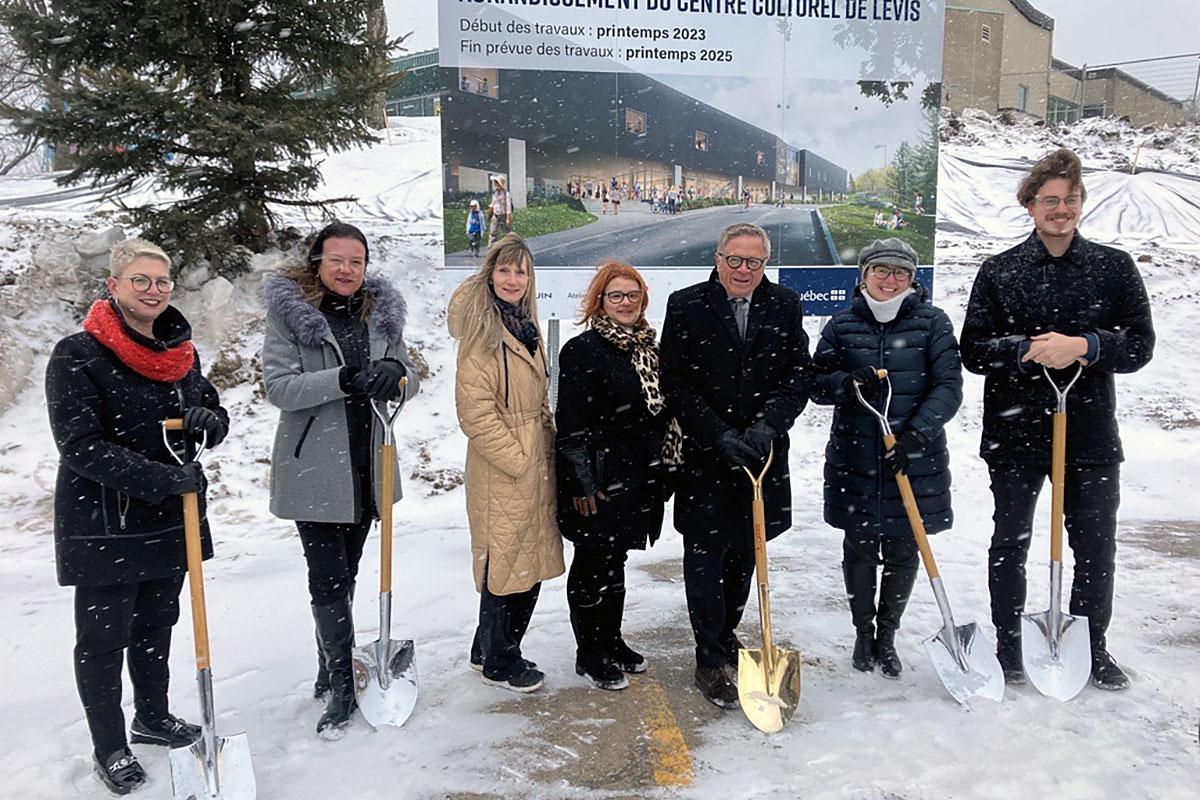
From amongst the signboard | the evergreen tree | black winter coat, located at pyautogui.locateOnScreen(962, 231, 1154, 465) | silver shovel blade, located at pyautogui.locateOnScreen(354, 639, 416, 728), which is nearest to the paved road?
the signboard

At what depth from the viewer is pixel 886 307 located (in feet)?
11.4

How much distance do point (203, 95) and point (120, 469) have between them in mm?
6035

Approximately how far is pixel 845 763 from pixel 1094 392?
1.86 meters

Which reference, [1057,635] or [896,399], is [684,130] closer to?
[896,399]

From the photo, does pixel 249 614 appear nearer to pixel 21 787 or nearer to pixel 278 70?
pixel 21 787

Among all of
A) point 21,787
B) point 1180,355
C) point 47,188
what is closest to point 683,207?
point 21,787

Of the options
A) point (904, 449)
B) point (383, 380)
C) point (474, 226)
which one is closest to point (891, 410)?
point (904, 449)

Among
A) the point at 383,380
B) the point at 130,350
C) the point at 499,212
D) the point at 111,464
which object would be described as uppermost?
the point at 499,212

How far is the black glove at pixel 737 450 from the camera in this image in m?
3.18

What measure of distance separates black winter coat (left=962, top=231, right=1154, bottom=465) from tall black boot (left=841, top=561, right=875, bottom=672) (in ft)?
2.57

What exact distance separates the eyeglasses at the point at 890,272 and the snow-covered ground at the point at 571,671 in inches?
70.2

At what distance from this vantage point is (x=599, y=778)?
2889 millimetres

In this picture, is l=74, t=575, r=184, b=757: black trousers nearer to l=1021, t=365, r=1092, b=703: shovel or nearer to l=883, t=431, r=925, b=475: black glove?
l=883, t=431, r=925, b=475: black glove

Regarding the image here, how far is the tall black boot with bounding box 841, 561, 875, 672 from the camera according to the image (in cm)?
367
